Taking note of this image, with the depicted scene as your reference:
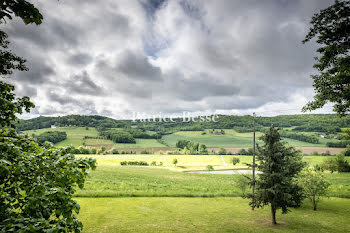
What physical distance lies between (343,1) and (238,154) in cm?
9005

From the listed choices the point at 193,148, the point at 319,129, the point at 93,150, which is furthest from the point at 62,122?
the point at 319,129

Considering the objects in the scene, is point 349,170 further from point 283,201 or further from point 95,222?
point 95,222

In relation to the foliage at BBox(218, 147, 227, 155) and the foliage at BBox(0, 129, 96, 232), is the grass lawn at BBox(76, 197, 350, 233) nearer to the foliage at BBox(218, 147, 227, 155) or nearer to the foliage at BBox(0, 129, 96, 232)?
the foliage at BBox(0, 129, 96, 232)

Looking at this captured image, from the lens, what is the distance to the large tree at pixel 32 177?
11.3 feet

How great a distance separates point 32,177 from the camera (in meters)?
3.94

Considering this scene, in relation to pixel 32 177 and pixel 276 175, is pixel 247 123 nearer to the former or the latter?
pixel 276 175

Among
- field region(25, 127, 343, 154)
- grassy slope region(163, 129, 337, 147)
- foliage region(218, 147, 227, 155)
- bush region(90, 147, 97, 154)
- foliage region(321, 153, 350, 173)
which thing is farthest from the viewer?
grassy slope region(163, 129, 337, 147)

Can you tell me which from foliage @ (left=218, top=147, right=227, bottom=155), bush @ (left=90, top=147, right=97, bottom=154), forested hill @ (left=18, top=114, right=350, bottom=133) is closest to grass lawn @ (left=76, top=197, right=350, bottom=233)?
foliage @ (left=218, top=147, right=227, bottom=155)

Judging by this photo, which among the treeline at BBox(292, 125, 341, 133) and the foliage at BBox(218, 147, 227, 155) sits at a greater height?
the treeline at BBox(292, 125, 341, 133)

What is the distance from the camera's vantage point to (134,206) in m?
20.8

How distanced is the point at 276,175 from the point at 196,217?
790cm

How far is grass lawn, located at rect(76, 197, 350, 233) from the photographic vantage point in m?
14.9

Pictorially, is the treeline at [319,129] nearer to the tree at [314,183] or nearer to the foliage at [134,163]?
the foliage at [134,163]

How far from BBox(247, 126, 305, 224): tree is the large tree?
1529 centimetres
